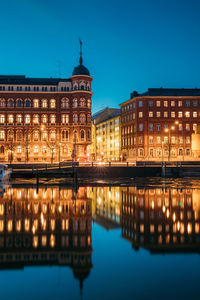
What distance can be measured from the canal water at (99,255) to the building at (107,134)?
101177mm

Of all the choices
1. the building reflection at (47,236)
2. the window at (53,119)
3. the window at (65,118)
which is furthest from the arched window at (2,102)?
the building reflection at (47,236)

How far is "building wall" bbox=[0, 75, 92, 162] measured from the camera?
8762cm

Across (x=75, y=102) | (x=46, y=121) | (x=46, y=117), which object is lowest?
(x=46, y=121)

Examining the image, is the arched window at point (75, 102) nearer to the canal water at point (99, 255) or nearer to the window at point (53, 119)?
the window at point (53, 119)

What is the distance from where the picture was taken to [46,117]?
293 feet

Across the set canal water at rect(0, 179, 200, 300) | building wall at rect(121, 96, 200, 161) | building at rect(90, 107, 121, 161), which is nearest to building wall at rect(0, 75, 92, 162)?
building wall at rect(121, 96, 200, 161)

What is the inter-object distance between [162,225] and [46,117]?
254ft

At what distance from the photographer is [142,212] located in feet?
61.6

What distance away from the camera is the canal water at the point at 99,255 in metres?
8.08

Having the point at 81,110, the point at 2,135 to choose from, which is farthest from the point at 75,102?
the point at 2,135

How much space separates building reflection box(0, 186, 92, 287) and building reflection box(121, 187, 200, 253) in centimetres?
200

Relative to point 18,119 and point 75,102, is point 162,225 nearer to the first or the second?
point 75,102

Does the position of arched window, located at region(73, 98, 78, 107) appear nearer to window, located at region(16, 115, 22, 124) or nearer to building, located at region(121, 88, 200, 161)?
window, located at region(16, 115, 22, 124)

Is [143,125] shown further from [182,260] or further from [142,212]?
[182,260]
